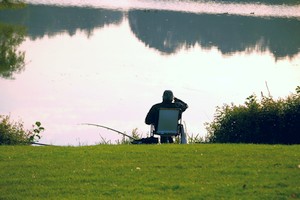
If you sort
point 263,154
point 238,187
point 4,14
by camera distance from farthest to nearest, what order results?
point 4,14 < point 263,154 < point 238,187

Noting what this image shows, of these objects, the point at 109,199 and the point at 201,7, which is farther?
the point at 201,7

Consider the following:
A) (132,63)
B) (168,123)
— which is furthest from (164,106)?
(132,63)

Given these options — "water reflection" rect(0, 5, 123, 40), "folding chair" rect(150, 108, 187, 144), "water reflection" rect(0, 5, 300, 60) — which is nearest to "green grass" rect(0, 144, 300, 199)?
"folding chair" rect(150, 108, 187, 144)

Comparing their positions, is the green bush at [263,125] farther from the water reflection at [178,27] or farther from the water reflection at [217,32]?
the water reflection at [217,32]

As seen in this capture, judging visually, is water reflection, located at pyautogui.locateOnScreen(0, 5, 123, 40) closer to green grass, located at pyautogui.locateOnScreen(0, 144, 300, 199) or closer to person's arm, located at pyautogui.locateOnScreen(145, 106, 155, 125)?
person's arm, located at pyautogui.locateOnScreen(145, 106, 155, 125)

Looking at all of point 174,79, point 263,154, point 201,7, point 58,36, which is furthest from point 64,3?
point 263,154

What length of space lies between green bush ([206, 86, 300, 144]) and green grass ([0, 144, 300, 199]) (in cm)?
289

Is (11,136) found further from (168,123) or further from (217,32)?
(217,32)

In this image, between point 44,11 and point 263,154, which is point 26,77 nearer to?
point 263,154

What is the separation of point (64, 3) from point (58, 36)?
21850 millimetres

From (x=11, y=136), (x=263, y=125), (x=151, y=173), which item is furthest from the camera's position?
(x=263, y=125)

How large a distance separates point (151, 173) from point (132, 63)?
67.5 ft

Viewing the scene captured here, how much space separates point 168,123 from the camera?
40.8 feet

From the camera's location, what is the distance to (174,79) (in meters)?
25.3
